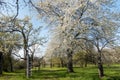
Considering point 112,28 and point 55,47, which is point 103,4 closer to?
point 112,28

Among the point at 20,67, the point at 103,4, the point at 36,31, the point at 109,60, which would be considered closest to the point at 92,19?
the point at 103,4

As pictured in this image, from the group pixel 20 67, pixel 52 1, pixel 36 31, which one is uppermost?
pixel 52 1

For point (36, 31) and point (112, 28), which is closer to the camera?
point (112, 28)

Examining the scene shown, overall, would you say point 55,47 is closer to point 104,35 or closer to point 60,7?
point 60,7

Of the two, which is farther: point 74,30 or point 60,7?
point 60,7

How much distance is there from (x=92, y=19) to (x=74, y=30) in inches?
114

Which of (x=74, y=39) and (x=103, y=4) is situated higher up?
(x=103, y=4)

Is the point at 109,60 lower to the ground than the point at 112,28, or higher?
lower

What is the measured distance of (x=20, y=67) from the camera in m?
85.5

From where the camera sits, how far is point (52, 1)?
44531 mm

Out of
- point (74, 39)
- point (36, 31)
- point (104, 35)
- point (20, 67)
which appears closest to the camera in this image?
point (104, 35)

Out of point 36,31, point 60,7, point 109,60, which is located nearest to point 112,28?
point 109,60

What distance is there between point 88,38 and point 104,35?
2.41 meters

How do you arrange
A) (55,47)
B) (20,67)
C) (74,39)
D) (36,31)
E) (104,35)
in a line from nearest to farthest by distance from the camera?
(104,35)
(74,39)
(55,47)
(36,31)
(20,67)
